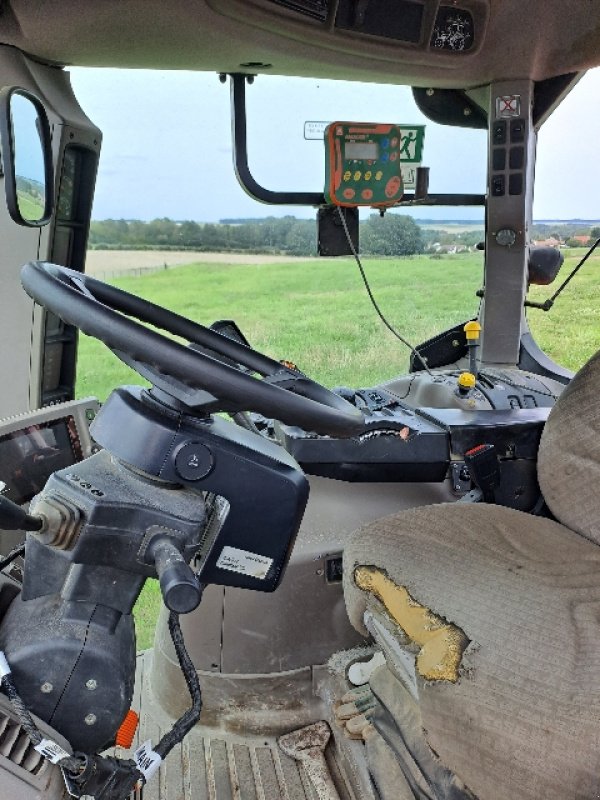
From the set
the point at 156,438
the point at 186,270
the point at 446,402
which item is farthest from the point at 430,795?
the point at 186,270

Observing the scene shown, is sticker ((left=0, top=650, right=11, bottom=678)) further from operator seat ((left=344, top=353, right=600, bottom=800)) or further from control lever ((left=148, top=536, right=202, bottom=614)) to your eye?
operator seat ((left=344, top=353, right=600, bottom=800))

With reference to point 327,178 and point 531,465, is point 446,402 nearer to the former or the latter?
point 531,465

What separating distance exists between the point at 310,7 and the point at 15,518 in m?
1.45

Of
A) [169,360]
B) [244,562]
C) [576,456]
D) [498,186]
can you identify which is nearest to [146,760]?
[244,562]

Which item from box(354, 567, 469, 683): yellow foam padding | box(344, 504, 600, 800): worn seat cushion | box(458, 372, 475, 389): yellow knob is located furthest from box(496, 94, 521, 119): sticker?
box(354, 567, 469, 683): yellow foam padding

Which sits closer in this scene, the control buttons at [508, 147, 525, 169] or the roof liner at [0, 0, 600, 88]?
the roof liner at [0, 0, 600, 88]

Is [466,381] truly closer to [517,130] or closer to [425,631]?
[517,130]

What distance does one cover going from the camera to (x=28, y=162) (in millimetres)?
1803

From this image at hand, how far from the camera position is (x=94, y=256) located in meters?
2.14

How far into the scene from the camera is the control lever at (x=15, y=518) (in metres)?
0.86

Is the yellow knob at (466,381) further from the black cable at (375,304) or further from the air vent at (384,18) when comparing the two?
the air vent at (384,18)

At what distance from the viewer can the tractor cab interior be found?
91cm

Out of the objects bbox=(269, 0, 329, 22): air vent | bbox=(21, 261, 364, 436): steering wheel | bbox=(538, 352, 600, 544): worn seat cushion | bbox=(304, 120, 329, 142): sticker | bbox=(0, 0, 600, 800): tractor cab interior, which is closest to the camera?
bbox=(21, 261, 364, 436): steering wheel

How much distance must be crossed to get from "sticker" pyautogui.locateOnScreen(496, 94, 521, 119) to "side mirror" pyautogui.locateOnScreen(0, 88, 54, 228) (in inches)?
47.5
